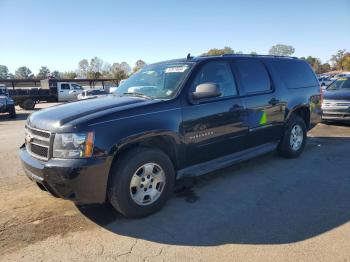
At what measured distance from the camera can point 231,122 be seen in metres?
4.80

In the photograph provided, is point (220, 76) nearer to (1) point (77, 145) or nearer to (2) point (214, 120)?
(2) point (214, 120)

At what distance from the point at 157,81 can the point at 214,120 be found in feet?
3.30

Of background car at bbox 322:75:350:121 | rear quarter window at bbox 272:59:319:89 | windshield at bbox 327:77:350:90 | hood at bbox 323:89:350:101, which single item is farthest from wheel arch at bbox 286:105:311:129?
windshield at bbox 327:77:350:90

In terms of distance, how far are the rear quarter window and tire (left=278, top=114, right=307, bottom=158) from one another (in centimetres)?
66

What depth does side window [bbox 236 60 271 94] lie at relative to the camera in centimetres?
517

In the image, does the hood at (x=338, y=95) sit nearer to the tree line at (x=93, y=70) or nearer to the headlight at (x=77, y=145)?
the headlight at (x=77, y=145)

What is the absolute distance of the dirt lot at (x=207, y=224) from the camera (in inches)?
123

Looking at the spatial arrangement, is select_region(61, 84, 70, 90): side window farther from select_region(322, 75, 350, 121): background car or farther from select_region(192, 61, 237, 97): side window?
select_region(192, 61, 237, 97): side window

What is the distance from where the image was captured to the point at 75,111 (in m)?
3.81

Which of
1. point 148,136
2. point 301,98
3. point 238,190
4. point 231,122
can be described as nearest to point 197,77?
point 231,122

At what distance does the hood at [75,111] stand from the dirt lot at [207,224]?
3.78ft

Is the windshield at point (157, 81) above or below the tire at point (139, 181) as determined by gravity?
above

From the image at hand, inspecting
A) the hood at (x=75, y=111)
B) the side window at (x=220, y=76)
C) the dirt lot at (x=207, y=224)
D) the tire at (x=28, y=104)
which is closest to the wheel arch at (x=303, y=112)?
the dirt lot at (x=207, y=224)

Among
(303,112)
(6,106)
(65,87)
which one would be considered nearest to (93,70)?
(65,87)
